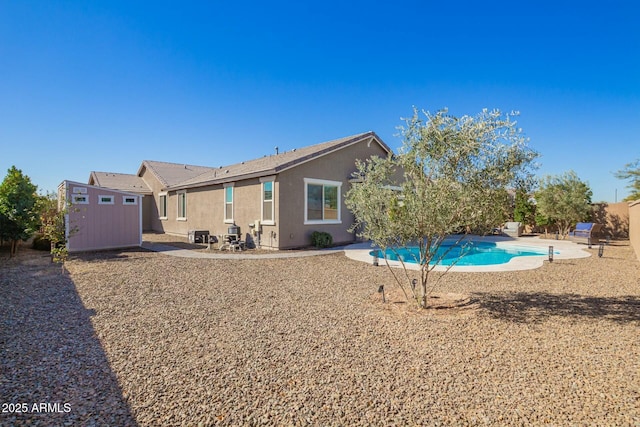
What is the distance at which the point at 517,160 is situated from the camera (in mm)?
5328

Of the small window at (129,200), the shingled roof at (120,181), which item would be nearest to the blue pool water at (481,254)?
the small window at (129,200)

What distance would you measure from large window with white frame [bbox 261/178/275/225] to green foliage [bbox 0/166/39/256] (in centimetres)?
897

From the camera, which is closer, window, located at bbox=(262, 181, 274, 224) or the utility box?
window, located at bbox=(262, 181, 274, 224)

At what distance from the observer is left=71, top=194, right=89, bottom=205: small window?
1362cm

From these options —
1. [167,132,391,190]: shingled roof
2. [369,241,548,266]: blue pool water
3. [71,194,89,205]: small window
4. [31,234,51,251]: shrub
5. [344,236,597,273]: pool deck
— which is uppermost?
[167,132,391,190]: shingled roof

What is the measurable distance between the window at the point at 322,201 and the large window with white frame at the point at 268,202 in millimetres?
1631

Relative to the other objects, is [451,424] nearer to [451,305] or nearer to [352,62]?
[451,305]

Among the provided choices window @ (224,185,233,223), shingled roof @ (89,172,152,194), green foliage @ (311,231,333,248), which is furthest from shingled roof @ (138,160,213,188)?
green foliage @ (311,231,333,248)

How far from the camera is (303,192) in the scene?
15.0 meters

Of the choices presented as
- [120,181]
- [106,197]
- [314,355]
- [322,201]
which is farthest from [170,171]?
[314,355]

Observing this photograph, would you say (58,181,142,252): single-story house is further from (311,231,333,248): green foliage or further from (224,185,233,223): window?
(311,231,333,248): green foliage

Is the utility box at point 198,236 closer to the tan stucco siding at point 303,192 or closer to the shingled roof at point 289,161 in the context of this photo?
the shingled roof at point 289,161

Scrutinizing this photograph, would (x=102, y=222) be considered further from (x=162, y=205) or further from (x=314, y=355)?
(x=314, y=355)

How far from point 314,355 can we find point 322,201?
1209 centimetres
